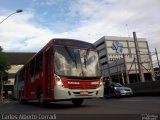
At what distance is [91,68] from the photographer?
13117 mm

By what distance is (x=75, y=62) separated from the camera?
1278 cm

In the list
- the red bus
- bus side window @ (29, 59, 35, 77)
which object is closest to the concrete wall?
bus side window @ (29, 59, 35, 77)

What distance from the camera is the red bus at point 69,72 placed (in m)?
12.3

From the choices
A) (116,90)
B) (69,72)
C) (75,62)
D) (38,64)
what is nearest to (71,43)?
(75,62)

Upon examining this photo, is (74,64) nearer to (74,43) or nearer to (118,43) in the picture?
(74,43)

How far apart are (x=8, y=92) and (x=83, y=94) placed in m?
70.7

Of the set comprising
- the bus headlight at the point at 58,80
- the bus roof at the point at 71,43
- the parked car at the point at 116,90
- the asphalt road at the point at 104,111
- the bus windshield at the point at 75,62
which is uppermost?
the bus roof at the point at 71,43

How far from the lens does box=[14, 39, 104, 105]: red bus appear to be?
482 inches

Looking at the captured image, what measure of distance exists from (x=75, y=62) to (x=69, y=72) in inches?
24.1

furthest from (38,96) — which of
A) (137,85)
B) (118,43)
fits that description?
(118,43)

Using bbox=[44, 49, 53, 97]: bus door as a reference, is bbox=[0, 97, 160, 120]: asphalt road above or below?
below

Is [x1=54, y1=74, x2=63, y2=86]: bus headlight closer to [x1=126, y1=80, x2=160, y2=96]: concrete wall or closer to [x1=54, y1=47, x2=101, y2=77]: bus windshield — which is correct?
[x1=54, y1=47, x2=101, y2=77]: bus windshield

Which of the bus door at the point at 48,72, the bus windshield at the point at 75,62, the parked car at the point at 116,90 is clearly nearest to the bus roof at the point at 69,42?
the bus windshield at the point at 75,62

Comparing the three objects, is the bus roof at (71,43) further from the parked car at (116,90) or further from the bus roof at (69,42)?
the parked car at (116,90)
